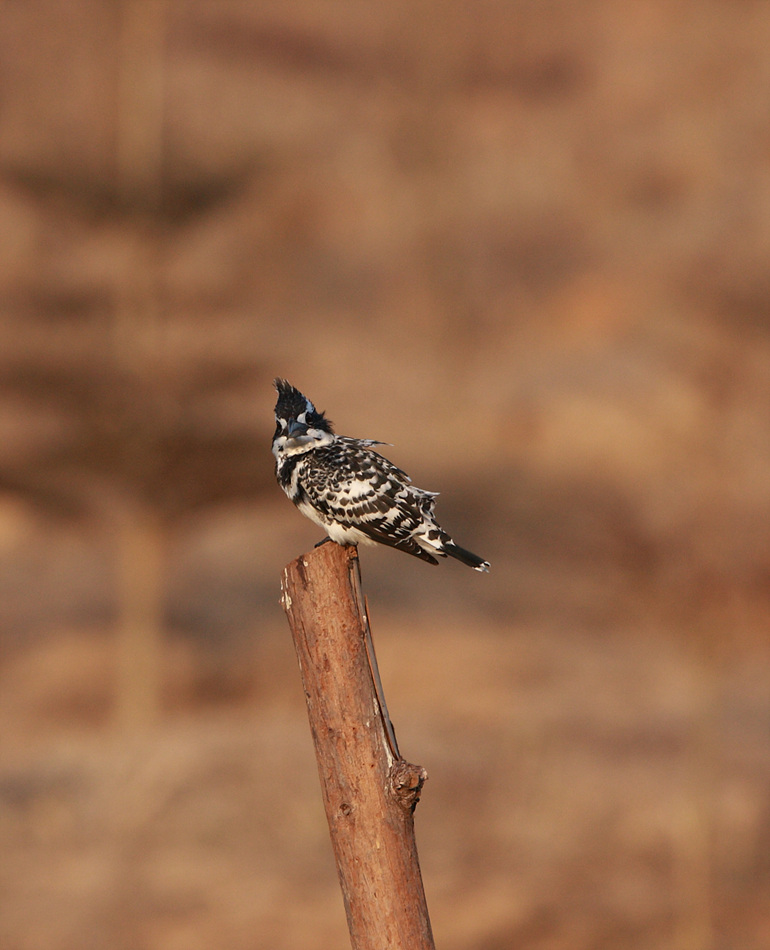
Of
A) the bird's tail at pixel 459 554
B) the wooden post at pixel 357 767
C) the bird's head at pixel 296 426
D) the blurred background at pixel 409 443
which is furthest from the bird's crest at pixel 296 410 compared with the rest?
the blurred background at pixel 409 443

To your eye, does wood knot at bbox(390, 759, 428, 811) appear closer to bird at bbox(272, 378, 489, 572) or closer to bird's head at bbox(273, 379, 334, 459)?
bird at bbox(272, 378, 489, 572)

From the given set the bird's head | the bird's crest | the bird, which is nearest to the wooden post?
the bird

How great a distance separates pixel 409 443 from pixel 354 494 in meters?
1.89

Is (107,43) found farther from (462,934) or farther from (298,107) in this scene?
(462,934)

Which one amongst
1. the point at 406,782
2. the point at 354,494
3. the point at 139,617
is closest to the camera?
the point at 406,782

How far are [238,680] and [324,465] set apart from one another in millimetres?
1984

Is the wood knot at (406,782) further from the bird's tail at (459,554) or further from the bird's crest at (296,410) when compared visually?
the bird's crest at (296,410)

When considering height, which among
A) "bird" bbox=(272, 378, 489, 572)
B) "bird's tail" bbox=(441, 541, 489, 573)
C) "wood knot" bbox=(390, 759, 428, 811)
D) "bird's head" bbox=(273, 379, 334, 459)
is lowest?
"wood knot" bbox=(390, 759, 428, 811)

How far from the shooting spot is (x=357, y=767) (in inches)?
93.1

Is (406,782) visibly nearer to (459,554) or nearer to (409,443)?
(459,554)

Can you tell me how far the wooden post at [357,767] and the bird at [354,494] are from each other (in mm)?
595

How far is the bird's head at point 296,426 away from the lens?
3.38m

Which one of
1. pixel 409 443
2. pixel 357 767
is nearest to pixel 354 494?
pixel 357 767

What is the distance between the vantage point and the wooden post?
2307 millimetres
